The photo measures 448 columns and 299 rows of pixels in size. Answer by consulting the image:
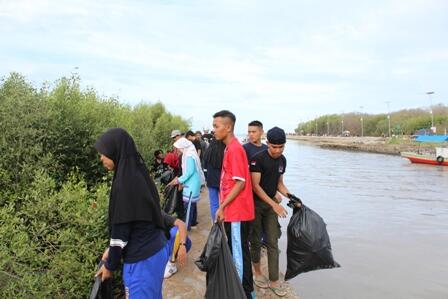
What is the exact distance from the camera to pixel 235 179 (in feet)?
13.0

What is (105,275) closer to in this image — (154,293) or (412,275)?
(154,293)

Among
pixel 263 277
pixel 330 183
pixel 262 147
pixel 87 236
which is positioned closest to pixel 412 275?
pixel 263 277

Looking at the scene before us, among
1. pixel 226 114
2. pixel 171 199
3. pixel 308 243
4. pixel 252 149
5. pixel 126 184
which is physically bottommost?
pixel 308 243

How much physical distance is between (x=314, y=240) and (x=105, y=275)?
269 centimetres

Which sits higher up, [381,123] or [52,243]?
[381,123]

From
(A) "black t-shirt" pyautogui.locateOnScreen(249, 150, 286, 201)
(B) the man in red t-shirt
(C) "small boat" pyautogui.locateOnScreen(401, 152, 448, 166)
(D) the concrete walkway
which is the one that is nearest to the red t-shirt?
(B) the man in red t-shirt

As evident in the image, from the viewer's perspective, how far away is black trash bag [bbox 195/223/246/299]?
3.49 m

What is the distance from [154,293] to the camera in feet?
8.76

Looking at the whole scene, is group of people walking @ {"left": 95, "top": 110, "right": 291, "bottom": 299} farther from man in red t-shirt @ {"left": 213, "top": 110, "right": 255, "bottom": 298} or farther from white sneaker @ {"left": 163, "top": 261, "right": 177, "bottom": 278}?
white sneaker @ {"left": 163, "top": 261, "right": 177, "bottom": 278}

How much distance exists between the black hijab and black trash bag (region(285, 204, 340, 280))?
246cm

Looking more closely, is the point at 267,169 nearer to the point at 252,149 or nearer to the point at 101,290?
the point at 252,149

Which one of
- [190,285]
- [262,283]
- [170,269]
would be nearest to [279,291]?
[262,283]

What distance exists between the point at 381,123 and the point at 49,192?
10809cm

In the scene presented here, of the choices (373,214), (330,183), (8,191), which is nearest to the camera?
(8,191)
